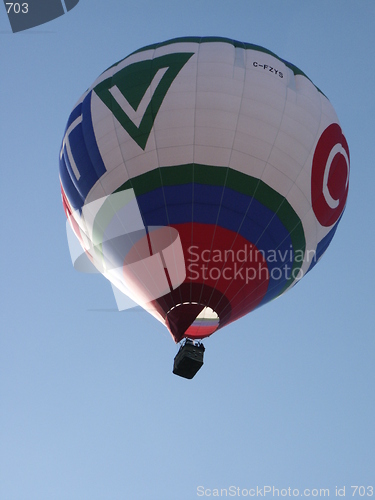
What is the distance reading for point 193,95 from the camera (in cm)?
1393

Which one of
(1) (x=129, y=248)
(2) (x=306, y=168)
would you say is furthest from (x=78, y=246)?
(2) (x=306, y=168)

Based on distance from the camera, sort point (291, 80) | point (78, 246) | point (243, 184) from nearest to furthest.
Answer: point (243, 184)
point (291, 80)
point (78, 246)

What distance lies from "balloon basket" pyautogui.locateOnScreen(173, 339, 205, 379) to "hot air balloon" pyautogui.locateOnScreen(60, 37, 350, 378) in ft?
0.06

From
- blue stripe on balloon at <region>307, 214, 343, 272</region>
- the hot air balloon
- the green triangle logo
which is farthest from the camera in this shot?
blue stripe on balloon at <region>307, 214, 343, 272</region>

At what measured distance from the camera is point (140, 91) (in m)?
14.1

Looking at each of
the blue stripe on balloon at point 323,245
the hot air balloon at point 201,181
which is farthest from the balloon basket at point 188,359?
the blue stripe on balloon at point 323,245

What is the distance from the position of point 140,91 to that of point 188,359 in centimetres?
434

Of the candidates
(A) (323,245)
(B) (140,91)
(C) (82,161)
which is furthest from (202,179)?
(A) (323,245)

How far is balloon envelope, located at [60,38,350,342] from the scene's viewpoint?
1359 centimetres

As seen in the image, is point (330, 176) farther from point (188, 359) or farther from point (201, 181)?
point (188, 359)

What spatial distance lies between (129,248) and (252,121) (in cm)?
278

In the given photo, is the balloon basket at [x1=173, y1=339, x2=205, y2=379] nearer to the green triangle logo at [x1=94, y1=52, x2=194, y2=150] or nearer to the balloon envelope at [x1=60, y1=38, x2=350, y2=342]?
the balloon envelope at [x1=60, y1=38, x2=350, y2=342]

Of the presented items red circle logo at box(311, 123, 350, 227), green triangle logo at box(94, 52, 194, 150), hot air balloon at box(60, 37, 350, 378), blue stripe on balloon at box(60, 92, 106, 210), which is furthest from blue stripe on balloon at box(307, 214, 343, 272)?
blue stripe on balloon at box(60, 92, 106, 210)

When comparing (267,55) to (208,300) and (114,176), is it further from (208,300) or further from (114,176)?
(208,300)
